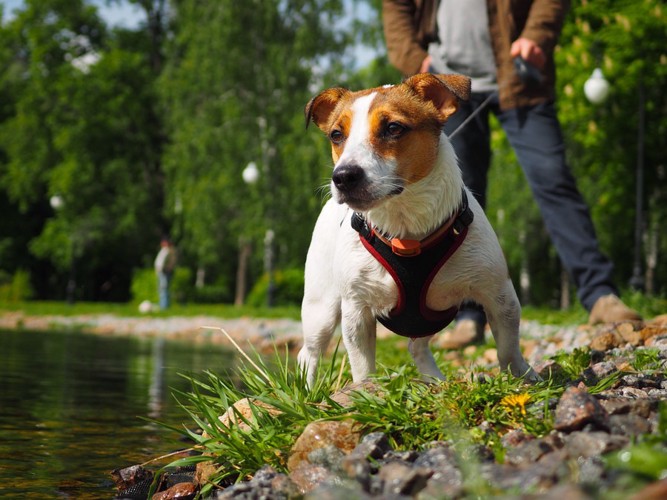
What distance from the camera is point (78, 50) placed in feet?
126

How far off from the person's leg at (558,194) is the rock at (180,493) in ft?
11.6

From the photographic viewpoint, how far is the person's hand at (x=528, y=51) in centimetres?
506

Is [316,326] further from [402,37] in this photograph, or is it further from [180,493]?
[402,37]

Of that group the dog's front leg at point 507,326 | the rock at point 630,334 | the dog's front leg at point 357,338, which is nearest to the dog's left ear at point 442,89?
the dog's front leg at point 507,326

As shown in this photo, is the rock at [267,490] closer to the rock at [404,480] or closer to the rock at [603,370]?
the rock at [404,480]

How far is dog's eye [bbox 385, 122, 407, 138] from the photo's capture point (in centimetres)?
329

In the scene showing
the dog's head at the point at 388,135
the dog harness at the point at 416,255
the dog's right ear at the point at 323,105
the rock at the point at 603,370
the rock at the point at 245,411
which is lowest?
the rock at the point at 245,411

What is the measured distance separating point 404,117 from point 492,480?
1790mm

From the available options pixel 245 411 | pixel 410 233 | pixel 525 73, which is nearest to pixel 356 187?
pixel 410 233

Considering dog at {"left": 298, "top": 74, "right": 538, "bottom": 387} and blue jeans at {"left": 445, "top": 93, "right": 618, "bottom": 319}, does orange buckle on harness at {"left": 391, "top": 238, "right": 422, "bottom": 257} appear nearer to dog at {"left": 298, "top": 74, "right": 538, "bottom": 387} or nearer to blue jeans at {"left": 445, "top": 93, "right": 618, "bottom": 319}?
dog at {"left": 298, "top": 74, "right": 538, "bottom": 387}

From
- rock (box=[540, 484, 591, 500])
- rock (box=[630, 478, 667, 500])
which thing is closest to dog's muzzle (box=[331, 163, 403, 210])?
rock (box=[540, 484, 591, 500])

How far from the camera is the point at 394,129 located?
3299 mm

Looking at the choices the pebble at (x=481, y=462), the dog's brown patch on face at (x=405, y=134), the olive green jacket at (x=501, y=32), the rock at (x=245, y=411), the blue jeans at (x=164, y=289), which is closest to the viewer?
the pebble at (x=481, y=462)

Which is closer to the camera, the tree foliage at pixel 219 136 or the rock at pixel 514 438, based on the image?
the rock at pixel 514 438
